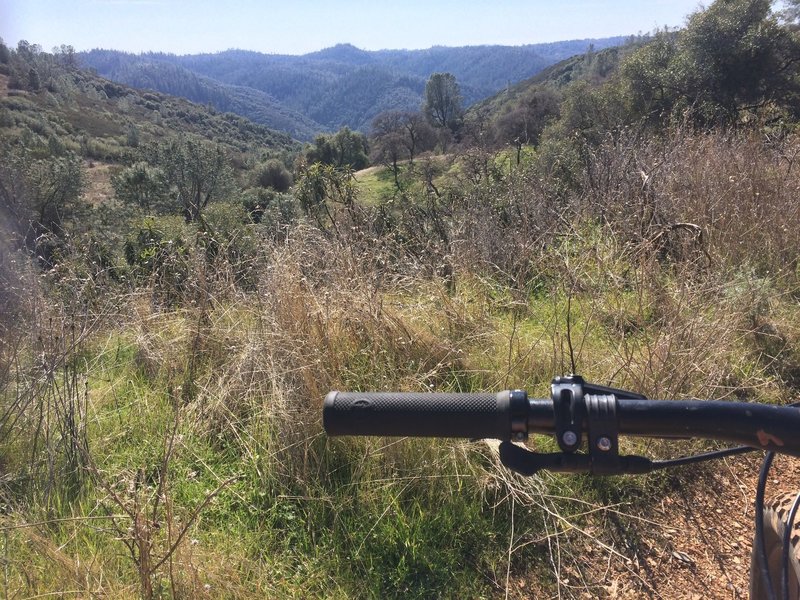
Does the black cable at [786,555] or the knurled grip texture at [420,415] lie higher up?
the knurled grip texture at [420,415]

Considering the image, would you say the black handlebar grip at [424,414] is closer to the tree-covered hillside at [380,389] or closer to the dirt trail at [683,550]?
the tree-covered hillside at [380,389]

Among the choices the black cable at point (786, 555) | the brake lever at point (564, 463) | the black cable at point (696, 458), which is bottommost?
the black cable at point (786, 555)

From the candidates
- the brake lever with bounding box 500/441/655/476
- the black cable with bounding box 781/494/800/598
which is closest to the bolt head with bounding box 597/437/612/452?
the brake lever with bounding box 500/441/655/476

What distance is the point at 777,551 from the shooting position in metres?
1.17

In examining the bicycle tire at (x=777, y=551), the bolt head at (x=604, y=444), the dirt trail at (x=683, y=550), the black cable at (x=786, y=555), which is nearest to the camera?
the bolt head at (x=604, y=444)

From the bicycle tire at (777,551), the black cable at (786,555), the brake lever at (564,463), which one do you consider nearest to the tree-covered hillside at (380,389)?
the bicycle tire at (777,551)

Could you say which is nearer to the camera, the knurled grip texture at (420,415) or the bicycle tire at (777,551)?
the knurled grip texture at (420,415)

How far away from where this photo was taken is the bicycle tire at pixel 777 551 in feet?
3.51

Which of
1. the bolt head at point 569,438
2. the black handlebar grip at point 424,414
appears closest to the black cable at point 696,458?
the bolt head at point 569,438

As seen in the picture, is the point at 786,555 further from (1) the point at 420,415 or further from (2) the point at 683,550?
(2) the point at 683,550

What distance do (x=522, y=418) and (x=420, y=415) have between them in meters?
0.16

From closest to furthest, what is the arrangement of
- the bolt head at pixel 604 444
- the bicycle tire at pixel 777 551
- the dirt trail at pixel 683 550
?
the bolt head at pixel 604 444, the bicycle tire at pixel 777 551, the dirt trail at pixel 683 550

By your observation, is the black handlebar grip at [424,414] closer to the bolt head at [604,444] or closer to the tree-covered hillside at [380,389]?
the bolt head at [604,444]

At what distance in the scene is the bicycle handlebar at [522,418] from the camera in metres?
0.78
